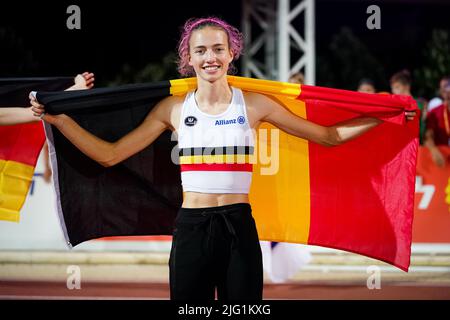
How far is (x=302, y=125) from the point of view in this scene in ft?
14.6

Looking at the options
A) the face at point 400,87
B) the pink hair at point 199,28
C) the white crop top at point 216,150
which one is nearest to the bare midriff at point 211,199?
the white crop top at point 216,150

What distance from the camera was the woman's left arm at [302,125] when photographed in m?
4.35

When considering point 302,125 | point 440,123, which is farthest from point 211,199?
point 440,123

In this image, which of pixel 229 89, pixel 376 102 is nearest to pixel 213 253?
pixel 229 89

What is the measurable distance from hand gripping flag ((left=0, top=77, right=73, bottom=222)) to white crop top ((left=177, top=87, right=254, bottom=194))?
1.86m

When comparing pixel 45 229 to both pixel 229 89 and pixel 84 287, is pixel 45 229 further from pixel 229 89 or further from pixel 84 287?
pixel 229 89

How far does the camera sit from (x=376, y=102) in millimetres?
4832

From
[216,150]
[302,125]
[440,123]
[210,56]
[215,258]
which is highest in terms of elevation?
[440,123]

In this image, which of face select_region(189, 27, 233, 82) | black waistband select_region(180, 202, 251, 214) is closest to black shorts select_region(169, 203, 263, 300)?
black waistband select_region(180, 202, 251, 214)

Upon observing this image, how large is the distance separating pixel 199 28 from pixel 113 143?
0.90 metres

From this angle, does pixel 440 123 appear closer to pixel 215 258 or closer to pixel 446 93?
pixel 446 93

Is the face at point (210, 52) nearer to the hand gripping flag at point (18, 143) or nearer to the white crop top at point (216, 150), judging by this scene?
the white crop top at point (216, 150)

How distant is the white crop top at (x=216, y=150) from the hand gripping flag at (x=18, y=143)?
186 centimetres
